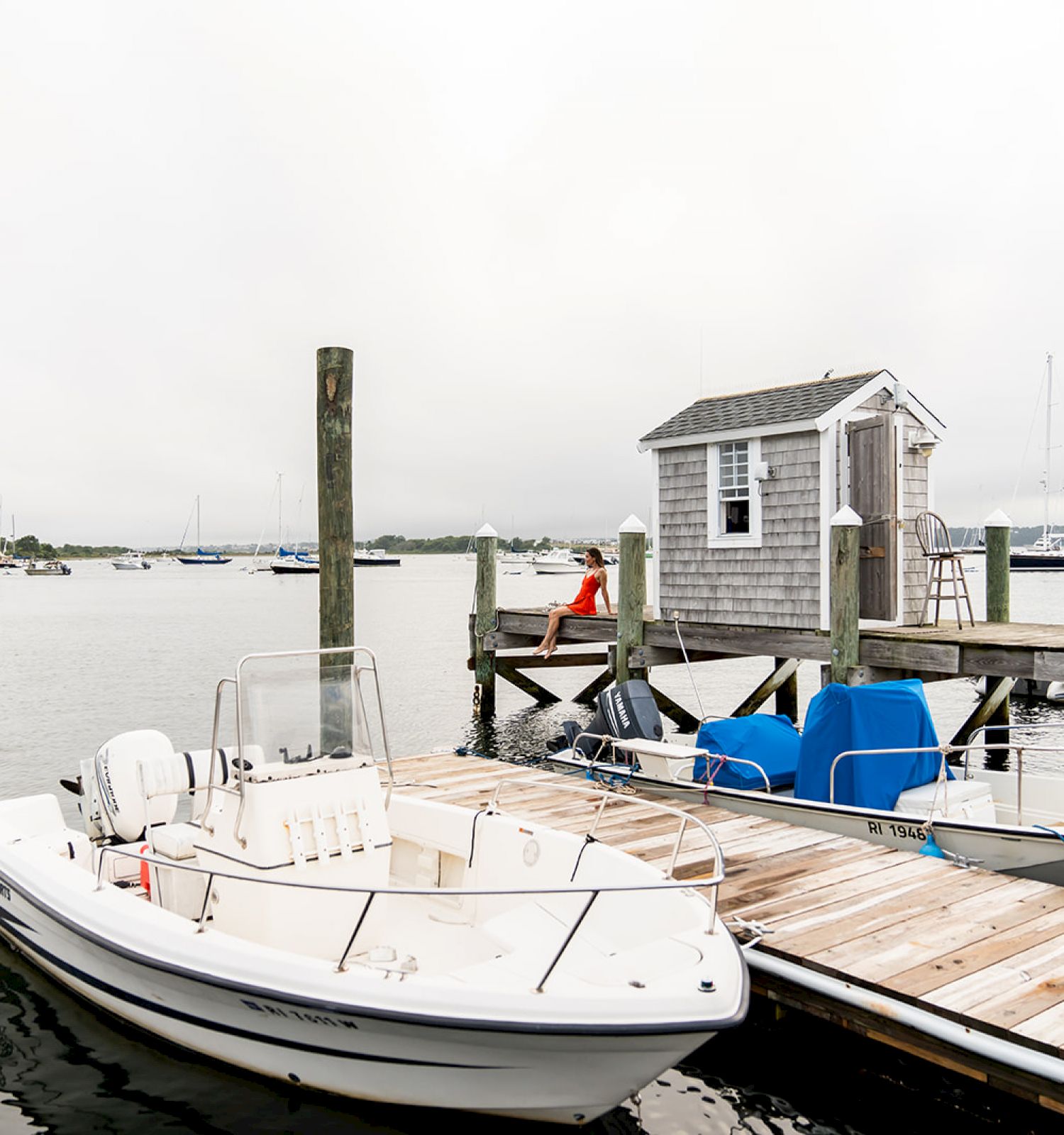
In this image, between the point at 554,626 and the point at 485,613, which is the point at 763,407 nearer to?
the point at 554,626

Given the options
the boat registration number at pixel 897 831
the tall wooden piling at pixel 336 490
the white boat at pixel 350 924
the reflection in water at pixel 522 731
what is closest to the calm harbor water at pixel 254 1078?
the reflection in water at pixel 522 731

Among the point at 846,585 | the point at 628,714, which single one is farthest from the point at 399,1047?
the point at 846,585

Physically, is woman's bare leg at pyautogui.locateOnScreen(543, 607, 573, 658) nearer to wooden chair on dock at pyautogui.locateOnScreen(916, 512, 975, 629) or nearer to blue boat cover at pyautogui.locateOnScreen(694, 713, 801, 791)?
wooden chair on dock at pyautogui.locateOnScreen(916, 512, 975, 629)

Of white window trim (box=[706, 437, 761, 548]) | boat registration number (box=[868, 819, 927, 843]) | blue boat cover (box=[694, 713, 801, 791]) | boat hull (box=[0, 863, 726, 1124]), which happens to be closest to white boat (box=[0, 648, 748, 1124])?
boat hull (box=[0, 863, 726, 1124])

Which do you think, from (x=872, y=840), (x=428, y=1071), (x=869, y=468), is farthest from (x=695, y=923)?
(x=869, y=468)

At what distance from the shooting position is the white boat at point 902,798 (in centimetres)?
598

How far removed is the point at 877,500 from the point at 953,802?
5.54 m

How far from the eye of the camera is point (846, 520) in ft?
33.4

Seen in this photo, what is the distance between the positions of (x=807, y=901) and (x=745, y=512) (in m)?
7.76

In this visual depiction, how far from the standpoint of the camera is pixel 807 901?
203 inches

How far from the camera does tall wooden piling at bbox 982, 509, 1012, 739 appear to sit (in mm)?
12547

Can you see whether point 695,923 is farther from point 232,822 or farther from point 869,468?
point 869,468

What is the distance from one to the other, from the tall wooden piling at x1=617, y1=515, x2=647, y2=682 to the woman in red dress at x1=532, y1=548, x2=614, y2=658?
1.18m

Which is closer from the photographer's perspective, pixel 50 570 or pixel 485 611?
pixel 485 611
